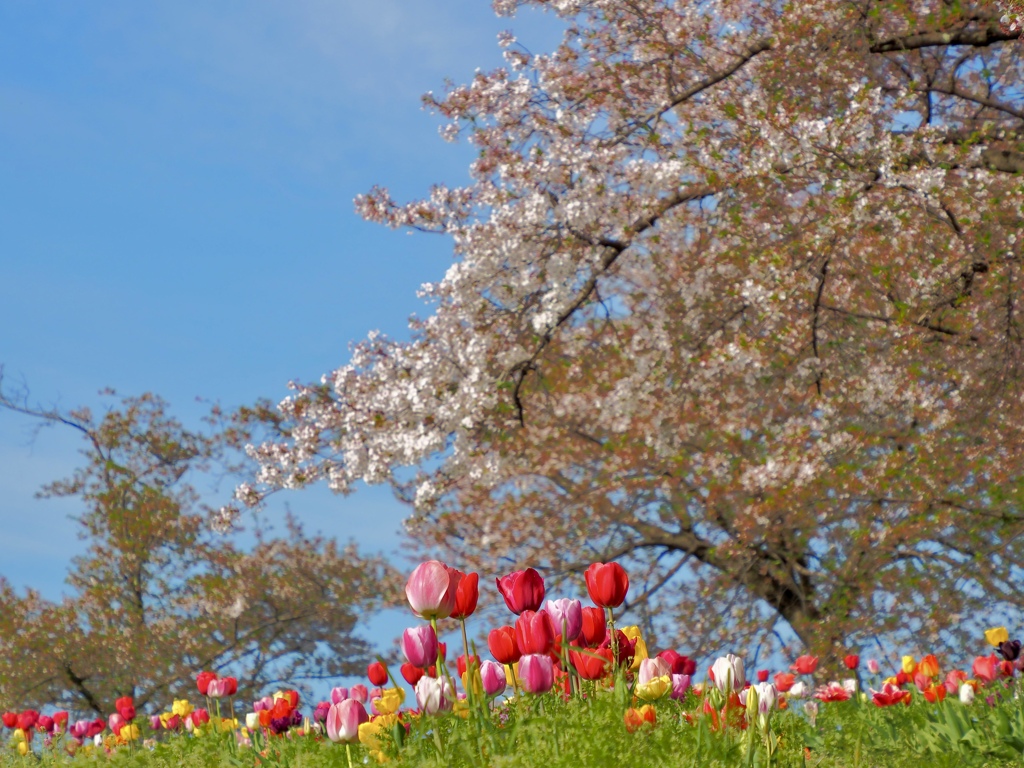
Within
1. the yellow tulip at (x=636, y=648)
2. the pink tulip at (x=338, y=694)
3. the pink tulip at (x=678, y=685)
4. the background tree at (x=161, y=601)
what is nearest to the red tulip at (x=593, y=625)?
the yellow tulip at (x=636, y=648)

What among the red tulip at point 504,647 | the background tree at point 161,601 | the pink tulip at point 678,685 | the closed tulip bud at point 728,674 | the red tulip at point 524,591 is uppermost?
the background tree at point 161,601

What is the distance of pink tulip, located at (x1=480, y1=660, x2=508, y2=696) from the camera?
2.96m

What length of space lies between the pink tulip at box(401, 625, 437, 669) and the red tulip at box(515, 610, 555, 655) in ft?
0.82

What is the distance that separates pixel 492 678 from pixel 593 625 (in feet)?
1.14

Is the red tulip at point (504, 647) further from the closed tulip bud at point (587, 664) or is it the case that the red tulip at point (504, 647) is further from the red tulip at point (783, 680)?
the red tulip at point (783, 680)

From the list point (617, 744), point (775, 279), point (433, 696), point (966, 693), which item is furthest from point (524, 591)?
point (775, 279)

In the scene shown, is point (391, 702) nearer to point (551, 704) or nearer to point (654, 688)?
point (551, 704)

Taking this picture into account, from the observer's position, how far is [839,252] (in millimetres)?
8336

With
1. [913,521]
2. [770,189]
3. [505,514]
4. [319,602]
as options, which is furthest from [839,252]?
[319,602]

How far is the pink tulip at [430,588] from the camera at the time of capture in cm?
271

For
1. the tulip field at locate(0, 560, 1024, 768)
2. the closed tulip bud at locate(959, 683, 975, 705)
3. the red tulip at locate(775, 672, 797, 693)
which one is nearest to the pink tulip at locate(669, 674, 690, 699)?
the tulip field at locate(0, 560, 1024, 768)

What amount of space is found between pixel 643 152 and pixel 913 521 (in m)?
4.00

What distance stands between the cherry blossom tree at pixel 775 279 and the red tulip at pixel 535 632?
17.7 feet

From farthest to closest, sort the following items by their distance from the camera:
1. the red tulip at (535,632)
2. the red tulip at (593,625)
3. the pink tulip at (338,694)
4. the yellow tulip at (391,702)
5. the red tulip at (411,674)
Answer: the pink tulip at (338,694), the red tulip at (411,674), the yellow tulip at (391,702), the red tulip at (593,625), the red tulip at (535,632)
